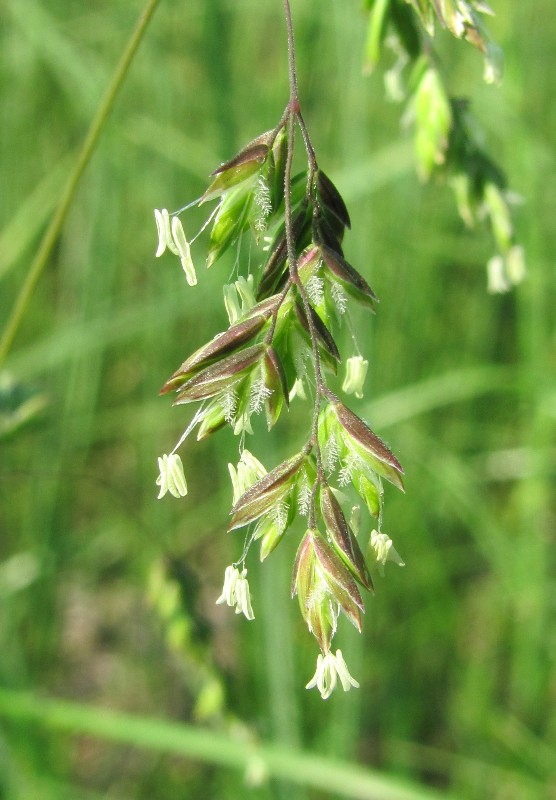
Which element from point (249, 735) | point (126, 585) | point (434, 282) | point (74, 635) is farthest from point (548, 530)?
point (249, 735)

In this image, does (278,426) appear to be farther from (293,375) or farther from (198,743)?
(293,375)

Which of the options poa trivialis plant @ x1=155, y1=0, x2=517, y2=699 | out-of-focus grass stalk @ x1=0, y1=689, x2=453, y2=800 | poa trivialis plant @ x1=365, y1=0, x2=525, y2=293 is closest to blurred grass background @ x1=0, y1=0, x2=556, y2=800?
out-of-focus grass stalk @ x1=0, y1=689, x2=453, y2=800

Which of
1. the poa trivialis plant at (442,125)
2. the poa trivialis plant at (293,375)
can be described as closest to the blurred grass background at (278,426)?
the poa trivialis plant at (442,125)

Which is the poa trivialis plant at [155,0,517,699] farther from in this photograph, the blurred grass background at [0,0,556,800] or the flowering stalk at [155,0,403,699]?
the blurred grass background at [0,0,556,800]

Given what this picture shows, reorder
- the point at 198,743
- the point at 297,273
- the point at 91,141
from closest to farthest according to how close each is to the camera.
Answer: the point at 297,273, the point at 91,141, the point at 198,743

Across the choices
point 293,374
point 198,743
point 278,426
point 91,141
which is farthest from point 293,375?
point 278,426

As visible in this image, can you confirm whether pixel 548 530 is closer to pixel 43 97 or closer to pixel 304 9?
pixel 304 9
